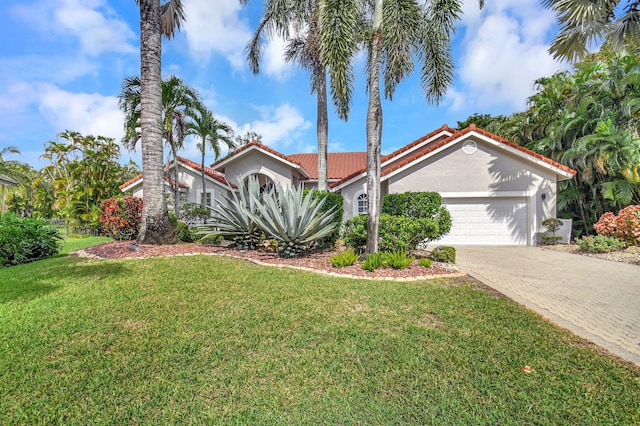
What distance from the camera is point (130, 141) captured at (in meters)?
16.3

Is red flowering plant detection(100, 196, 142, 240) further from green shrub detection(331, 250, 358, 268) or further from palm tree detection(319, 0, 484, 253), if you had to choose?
palm tree detection(319, 0, 484, 253)

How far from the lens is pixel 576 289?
22.0 feet

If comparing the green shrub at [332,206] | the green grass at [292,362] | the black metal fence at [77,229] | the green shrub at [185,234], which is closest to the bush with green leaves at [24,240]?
the green shrub at [185,234]

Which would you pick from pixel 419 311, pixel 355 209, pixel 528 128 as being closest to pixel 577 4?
pixel 528 128

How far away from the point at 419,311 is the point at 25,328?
570 centimetres

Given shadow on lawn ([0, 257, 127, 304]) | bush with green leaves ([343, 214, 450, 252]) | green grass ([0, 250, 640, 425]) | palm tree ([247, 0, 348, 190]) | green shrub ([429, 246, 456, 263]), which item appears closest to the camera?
green grass ([0, 250, 640, 425])

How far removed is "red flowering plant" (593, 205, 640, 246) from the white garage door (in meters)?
2.88

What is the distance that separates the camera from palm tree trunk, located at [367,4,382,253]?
8.56 m

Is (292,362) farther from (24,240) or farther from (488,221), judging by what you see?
(488,221)

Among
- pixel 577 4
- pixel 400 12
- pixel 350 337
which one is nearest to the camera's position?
pixel 350 337

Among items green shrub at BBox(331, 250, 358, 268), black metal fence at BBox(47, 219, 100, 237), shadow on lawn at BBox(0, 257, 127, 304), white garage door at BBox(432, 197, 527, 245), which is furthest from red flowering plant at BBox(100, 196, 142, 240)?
white garage door at BBox(432, 197, 527, 245)

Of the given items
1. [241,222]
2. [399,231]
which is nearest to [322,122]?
[241,222]

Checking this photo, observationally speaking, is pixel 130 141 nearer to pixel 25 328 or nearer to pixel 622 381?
pixel 25 328

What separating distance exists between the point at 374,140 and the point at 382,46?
3134 millimetres
